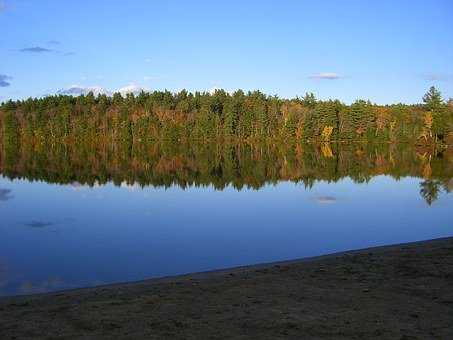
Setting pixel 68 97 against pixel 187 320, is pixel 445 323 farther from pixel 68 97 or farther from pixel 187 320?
pixel 68 97

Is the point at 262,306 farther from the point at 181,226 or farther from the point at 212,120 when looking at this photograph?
the point at 212,120

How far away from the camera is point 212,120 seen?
373ft

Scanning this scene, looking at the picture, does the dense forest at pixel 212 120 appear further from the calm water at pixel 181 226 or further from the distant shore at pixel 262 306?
the distant shore at pixel 262 306

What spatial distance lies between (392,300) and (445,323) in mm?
1265

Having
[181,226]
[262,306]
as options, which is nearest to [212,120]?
[181,226]

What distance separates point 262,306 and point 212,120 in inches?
4189

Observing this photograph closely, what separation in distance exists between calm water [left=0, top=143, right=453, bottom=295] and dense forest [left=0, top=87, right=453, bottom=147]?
7853cm

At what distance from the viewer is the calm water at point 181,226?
45.5 ft

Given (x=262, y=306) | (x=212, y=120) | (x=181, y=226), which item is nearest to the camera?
(x=262, y=306)

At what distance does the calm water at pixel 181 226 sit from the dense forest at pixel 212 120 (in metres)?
78.5

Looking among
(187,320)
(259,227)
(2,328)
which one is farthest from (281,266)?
(259,227)

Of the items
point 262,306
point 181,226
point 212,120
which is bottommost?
point 181,226

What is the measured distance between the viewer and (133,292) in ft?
31.3

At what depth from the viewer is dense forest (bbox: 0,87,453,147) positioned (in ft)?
364
